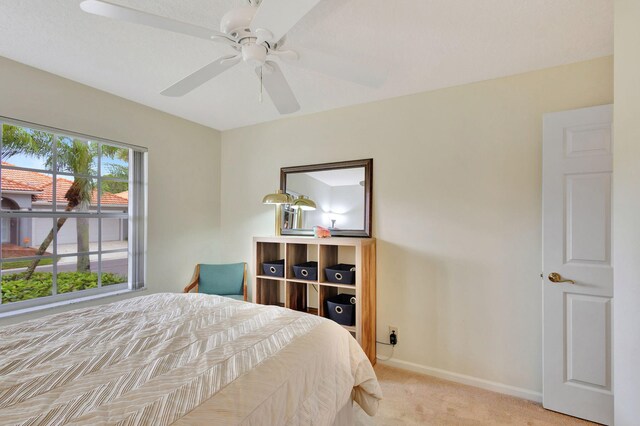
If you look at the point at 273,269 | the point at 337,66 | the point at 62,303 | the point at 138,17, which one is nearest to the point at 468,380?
the point at 273,269

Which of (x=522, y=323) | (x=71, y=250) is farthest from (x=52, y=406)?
(x=522, y=323)

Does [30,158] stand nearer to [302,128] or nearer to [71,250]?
[71,250]

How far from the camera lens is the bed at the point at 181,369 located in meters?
0.89

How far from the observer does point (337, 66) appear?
1.47 m

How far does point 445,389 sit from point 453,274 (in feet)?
2.90

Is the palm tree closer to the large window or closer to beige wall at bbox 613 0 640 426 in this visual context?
the large window

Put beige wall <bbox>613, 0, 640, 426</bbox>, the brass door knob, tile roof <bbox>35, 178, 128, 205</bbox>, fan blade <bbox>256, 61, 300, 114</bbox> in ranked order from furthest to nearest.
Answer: tile roof <bbox>35, 178, 128, 205</bbox> < the brass door knob < fan blade <bbox>256, 61, 300, 114</bbox> < beige wall <bbox>613, 0, 640, 426</bbox>

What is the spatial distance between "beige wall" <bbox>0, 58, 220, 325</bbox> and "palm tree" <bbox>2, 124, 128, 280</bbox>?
0.45ft

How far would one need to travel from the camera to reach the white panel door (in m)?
1.91

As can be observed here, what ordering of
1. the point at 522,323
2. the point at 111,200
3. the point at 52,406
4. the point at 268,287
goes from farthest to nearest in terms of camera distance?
the point at 268,287
the point at 111,200
the point at 522,323
the point at 52,406

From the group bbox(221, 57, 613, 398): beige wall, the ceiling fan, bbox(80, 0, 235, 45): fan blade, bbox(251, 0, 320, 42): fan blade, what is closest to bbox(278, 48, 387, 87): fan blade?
the ceiling fan

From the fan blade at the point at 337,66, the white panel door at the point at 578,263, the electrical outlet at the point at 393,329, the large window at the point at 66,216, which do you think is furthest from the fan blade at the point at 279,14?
the electrical outlet at the point at 393,329

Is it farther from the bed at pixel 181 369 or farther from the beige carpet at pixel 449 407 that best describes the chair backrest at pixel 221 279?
the beige carpet at pixel 449 407

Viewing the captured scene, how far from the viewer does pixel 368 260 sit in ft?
8.55
